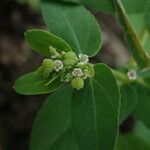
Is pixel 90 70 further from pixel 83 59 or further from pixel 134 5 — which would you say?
pixel 134 5

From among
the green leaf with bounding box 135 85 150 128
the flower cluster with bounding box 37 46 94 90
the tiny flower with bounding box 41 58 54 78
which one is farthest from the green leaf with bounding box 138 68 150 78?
the tiny flower with bounding box 41 58 54 78

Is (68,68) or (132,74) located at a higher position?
(68,68)

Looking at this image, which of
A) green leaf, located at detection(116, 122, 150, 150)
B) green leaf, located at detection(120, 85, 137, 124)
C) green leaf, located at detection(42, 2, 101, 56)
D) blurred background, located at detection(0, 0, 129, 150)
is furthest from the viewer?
blurred background, located at detection(0, 0, 129, 150)

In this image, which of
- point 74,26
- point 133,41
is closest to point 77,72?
point 74,26

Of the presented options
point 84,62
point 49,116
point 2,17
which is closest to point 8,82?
point 2,17

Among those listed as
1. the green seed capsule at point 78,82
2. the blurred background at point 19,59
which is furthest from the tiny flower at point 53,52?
the blurred background at point 19,59

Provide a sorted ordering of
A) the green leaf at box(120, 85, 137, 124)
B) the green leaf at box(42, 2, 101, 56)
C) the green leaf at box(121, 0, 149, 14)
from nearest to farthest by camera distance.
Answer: the green leaf at box(42, 2, 101, 56) → the green leaf at box(120, 85, 137, 124) → the green leaf at box(121, 0, 149, 14)

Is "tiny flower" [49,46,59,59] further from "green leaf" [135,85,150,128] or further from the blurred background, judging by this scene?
the blurred background
